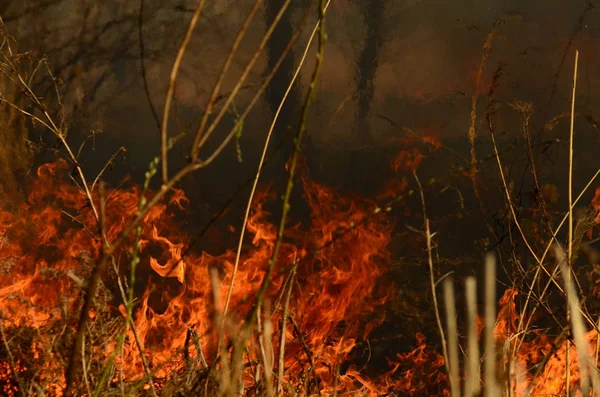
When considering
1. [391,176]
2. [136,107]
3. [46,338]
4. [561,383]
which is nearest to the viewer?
[46,338]

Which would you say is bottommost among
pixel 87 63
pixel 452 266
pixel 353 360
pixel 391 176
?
pixel 353 360

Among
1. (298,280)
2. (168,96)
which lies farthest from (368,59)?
(168,96)

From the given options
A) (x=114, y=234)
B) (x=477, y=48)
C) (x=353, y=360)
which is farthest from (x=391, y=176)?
(x=114, y=234)

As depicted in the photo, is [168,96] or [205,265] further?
[205,265]

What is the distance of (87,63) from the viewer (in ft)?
10.7

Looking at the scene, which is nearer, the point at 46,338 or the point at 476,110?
the point at 46,338

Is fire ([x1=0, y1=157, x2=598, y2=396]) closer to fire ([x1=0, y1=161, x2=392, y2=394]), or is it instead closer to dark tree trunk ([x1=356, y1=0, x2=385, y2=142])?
fire ([x1=0, y1=161, x2=392, y2=394])

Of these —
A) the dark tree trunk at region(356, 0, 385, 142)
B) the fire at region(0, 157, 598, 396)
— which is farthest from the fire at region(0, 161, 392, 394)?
the dark tree trunk at region(356, 0, 385, 142)

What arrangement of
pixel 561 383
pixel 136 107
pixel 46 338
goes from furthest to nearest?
pixel 136 107
pixel 561 383
pixel 46 338

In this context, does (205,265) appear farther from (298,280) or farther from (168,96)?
(168,96)

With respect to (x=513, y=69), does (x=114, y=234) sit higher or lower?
lower

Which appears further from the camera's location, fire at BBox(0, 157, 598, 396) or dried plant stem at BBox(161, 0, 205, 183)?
fire at BBox(0, 157, 598, 396)

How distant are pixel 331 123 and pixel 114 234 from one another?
1140 mm

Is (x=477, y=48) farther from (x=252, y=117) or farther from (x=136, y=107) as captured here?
(x=136, y=107)
